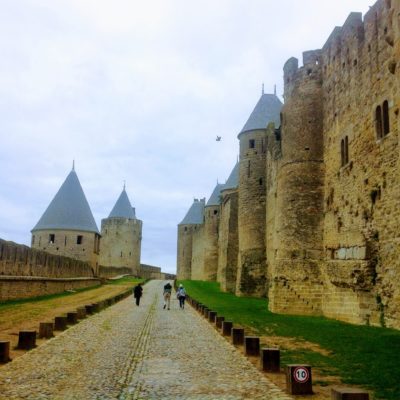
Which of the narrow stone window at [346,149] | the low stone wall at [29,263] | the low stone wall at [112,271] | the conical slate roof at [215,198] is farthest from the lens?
the low stone wall at [112,271]

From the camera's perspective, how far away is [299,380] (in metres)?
6.96

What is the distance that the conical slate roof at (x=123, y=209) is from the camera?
→ 248 ft

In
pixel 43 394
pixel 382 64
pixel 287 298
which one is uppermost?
pixel 382 64

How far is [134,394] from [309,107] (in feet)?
56.7

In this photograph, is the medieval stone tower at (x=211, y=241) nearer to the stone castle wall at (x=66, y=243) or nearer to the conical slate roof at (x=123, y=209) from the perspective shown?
the stone castle wall at (x=66, y=243)

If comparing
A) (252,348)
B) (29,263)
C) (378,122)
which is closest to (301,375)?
(252,348)

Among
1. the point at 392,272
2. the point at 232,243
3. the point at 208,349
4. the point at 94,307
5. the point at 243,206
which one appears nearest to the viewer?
the point at 208,349

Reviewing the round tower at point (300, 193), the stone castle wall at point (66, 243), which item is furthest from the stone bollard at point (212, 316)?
the stone castle wall at point (66, 243)

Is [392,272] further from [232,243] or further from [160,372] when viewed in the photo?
[232,243]

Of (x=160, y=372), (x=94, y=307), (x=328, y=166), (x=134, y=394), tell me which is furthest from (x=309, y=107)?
(x=134, y=394)

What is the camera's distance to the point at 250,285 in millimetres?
31094

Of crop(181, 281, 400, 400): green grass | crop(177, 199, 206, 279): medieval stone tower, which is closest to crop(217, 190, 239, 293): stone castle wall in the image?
crop(181, 281, 400, 400): green grass

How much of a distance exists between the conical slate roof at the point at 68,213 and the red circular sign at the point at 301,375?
46127mm

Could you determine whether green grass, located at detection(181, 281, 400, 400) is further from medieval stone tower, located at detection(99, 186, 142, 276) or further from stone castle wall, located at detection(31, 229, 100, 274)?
medieval stone tower, located at detection(99, 186, 142, 276)
